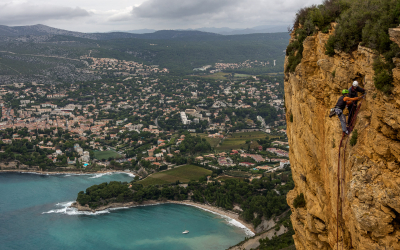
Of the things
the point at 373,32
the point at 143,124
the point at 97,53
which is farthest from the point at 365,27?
the point at 97,53

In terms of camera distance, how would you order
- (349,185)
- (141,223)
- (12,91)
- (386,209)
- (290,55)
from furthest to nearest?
(12,91) → (141,223) → (290,55) → (349,185) → (386,209)

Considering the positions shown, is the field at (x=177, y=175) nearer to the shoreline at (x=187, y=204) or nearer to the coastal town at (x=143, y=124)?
the coastal town at (x=143, y=124)

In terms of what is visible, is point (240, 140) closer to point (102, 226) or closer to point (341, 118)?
point (102, 226)

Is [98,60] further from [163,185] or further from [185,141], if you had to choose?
[163,185]

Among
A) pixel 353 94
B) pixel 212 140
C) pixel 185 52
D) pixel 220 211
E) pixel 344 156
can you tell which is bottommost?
pixel 220 211

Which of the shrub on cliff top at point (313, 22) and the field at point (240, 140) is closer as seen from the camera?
the shrub on cliff top at point (313, 22)

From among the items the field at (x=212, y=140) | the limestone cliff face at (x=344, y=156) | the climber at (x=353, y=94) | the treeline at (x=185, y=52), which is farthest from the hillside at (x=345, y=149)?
the treeline at (x=185, y=52)

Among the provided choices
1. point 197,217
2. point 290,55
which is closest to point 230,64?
point 197,217
